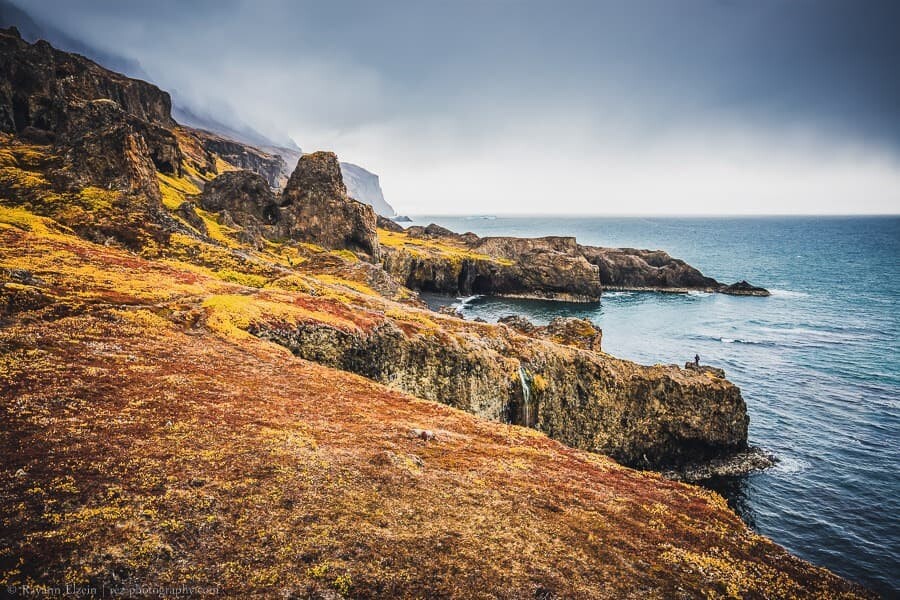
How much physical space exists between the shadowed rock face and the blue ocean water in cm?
3082

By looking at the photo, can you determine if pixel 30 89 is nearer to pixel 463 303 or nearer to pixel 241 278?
pixel 241 278

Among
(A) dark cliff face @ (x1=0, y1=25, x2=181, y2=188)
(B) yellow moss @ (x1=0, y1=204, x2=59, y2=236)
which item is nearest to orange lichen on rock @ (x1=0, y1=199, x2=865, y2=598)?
(B) yellow moss @ (x1=0, y1=204, x2=59, y2=236)

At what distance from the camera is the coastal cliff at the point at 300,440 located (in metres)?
9.38

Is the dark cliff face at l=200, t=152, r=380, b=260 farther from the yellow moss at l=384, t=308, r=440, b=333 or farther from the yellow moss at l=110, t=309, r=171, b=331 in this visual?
the yellow moss at l=110, t=309, r=171, b=331

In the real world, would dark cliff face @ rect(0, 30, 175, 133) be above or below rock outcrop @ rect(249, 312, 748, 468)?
above

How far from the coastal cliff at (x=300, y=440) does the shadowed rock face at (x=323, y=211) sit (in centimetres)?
3893

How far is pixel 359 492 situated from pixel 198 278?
25.0 meters

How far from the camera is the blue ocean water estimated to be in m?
32.4

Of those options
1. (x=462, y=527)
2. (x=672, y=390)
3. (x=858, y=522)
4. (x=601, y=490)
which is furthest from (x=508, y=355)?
(x=858, y=522)

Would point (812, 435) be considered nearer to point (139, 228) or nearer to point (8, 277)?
point (8, 277)

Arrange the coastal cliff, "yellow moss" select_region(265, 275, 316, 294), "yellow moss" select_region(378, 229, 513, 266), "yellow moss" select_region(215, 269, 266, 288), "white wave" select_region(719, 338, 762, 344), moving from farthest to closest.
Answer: "yellow moss" select_region(378, 229, 513, 266), "white wave" select_region(719, 338, 762, 344), "yellow moss" select_region(265, 275, 316, 294), "yellow moss" select_region(215, 269, 266, 288), the coastal cliff

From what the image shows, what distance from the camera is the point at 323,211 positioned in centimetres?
7912

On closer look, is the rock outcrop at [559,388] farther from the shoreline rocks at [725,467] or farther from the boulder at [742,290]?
the boulder at [742,290]

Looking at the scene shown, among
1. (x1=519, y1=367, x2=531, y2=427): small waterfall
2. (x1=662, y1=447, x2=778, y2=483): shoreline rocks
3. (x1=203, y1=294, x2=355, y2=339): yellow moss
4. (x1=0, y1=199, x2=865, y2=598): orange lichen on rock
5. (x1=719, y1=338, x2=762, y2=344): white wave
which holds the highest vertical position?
(x1=203, y1=294, x2=355, y2=339): yellow moss
